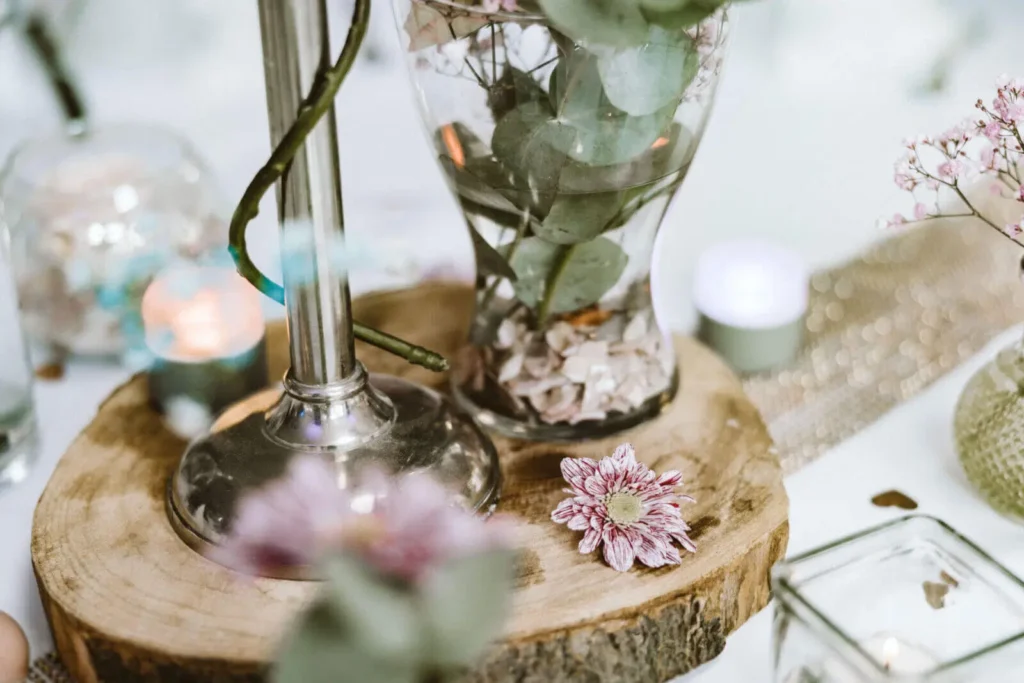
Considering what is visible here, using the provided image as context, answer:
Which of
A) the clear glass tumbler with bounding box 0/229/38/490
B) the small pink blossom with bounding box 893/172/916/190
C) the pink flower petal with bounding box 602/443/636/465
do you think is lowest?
the clear glass tumbler with bounding box 0/229/38/490

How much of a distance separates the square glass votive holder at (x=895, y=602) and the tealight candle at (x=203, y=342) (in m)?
0.34

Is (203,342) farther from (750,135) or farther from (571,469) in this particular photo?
(750,135)

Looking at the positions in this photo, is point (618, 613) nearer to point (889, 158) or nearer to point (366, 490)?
point (366, 490)

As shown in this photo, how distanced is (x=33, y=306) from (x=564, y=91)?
0.42m

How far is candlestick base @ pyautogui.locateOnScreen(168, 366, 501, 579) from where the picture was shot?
470 mm

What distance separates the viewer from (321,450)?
0.48 m

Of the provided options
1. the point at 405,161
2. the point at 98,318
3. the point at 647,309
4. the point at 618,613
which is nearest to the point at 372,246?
the point at 405,161

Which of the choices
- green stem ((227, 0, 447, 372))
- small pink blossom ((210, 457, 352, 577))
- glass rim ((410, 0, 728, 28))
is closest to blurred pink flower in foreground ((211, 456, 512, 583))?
small pink blossom ((210, 457, 352, 577))

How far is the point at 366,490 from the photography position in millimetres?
458

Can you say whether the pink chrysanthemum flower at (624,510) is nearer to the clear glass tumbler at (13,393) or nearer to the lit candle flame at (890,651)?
the lit candle flame at (890,651)

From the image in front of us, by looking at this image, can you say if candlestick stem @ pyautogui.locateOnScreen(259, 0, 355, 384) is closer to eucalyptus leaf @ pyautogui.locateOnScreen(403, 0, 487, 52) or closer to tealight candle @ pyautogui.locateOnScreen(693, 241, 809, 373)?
eucalyptus leaf @ pyautogui.locateOnScreen(403, 0, 487, 52)

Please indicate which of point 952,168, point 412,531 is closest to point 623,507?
point 412,531

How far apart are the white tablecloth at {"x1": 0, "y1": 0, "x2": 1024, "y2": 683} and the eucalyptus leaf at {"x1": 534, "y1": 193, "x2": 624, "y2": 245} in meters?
0.18

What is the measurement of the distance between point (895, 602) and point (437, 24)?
33cm
